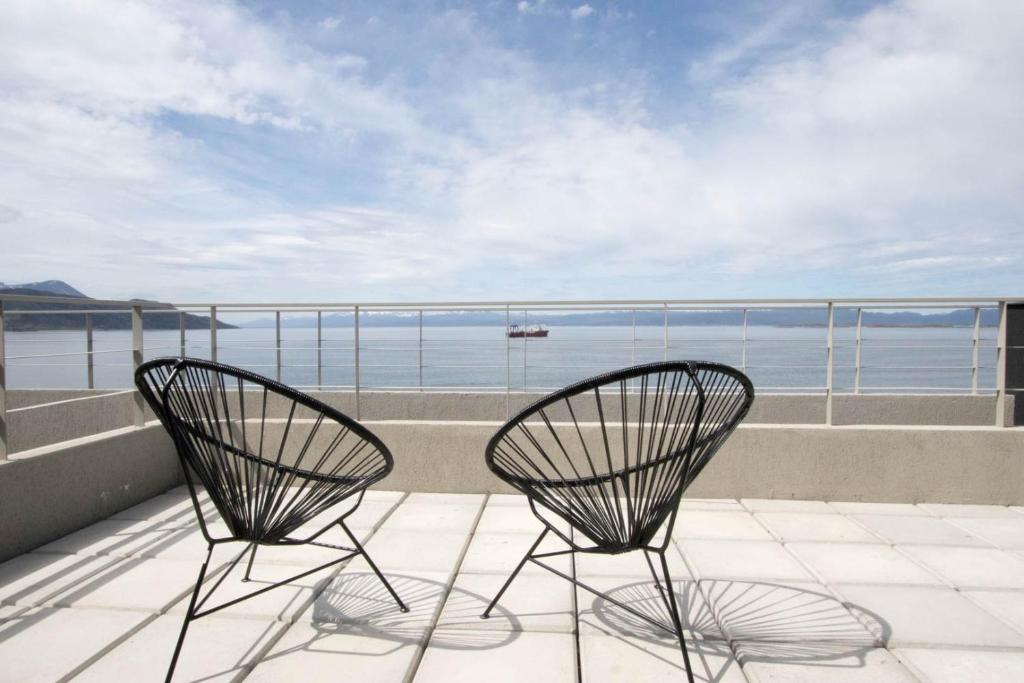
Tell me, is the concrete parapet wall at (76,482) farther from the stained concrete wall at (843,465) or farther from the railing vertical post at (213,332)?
the railing vertical post at (213,332)

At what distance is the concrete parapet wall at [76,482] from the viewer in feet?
6.94

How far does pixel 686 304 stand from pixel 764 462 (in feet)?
3.34

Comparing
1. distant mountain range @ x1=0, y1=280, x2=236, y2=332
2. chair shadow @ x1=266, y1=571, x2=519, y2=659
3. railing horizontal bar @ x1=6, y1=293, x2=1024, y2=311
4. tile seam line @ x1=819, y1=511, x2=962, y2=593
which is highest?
railing horizontal bar @ x1=6, y1=293, x2=1024, y2=311

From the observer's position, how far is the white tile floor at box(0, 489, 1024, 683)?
1376mm

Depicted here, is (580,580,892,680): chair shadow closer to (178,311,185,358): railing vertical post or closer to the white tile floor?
the white tile floor

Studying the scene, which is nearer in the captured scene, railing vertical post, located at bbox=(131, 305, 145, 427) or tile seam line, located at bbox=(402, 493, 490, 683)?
tile seam line, located at bbox=(402, 493, 490, 683)

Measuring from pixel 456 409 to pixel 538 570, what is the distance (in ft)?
13.0

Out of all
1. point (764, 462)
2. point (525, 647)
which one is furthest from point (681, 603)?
point (764, 462)

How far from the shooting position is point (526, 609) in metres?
1.71

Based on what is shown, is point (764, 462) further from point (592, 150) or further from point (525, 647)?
point (592, 150)

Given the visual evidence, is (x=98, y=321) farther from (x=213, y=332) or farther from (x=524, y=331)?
(x=524, y=331)

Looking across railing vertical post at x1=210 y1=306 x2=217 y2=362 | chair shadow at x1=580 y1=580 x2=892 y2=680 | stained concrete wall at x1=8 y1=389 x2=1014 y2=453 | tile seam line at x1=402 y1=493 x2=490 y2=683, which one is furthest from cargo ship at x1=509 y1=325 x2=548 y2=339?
chair shadow at x1=580 y1=580 x2=892 y2=680

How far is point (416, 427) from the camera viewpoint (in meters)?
3.18

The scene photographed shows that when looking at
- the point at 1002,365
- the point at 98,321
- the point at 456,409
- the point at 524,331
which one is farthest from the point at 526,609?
the point at 98,321
